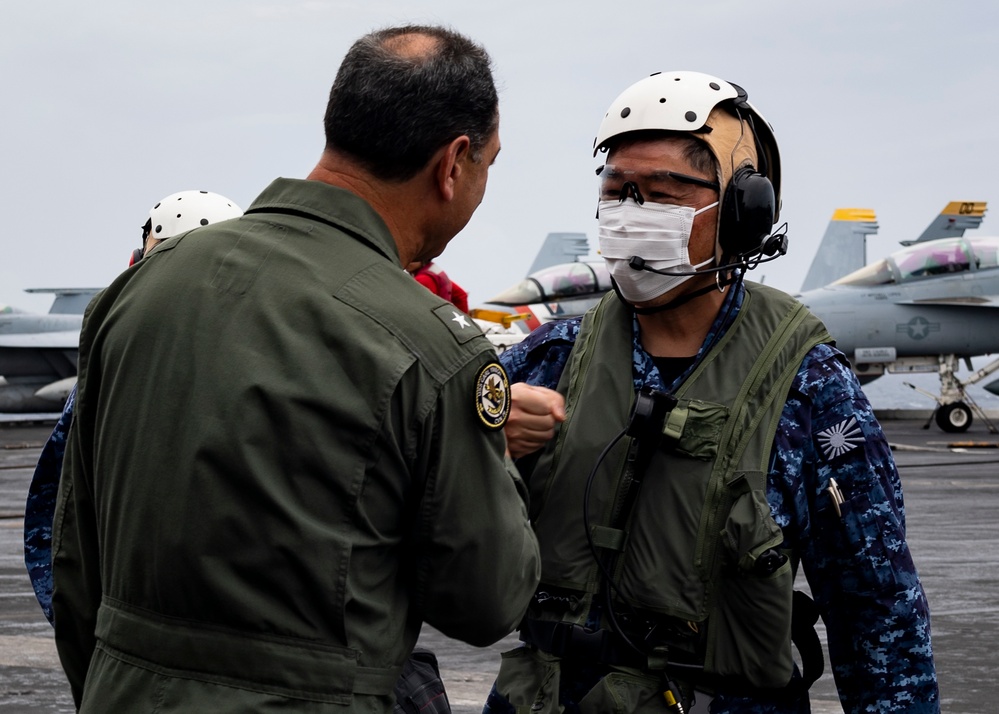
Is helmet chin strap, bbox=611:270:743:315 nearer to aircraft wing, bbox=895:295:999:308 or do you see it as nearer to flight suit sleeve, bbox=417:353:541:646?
flight suit sleeve, bbox=417:353:541:646

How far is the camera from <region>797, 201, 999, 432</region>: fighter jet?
23609 millimetres

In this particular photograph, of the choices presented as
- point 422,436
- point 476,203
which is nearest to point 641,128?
point 476,203

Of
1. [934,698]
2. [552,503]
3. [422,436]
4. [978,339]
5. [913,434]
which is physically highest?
[422,436]

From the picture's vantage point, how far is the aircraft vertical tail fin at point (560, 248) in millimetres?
54250

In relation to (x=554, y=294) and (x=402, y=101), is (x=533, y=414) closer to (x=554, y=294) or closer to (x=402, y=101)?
(x=402, y=101)

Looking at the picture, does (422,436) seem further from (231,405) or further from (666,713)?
(666,713)

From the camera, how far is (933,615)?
808 cm

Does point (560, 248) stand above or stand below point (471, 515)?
below

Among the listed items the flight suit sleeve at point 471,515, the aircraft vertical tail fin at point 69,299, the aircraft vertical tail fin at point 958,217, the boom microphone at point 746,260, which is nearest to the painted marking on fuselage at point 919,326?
the aircraft vertical tail fin at point 958,217

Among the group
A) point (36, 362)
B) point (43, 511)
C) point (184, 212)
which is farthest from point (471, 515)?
point (36, 362)

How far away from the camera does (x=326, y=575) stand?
1.90 meters

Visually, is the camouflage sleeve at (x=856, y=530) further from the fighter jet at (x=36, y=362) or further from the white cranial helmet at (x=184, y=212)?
the fighter jet at (x=36, y=362)

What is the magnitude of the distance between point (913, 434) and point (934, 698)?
22842 mm

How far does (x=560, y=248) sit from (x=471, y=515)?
52.7 meters
